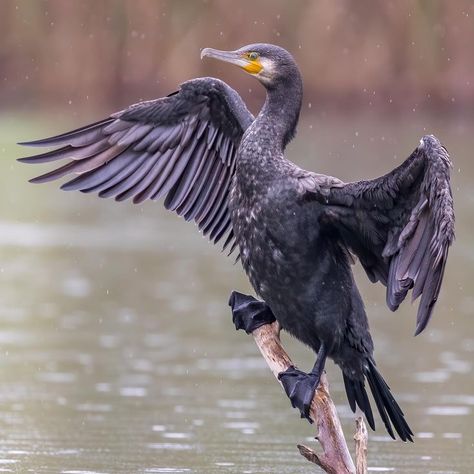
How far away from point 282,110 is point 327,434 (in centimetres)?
129

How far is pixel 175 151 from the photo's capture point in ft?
23.7

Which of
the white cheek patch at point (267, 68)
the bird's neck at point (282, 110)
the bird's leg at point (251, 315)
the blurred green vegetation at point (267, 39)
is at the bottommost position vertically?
the bird's leg at point (251, 315)

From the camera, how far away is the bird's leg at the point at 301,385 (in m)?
6.28

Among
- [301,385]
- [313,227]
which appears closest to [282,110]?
[313,227]

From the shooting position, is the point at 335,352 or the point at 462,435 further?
the point at 462,435

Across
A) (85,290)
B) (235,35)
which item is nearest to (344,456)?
(85,290)

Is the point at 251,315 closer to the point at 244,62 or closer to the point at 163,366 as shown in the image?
the point at 244,62

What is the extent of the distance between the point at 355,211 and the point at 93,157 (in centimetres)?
126

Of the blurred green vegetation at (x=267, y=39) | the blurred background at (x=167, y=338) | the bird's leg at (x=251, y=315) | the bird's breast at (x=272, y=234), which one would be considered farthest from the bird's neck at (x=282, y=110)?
the blurred green vegetation at (x=267, y=39)

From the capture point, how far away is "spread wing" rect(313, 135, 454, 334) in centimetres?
586

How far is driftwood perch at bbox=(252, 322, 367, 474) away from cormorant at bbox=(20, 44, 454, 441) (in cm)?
8

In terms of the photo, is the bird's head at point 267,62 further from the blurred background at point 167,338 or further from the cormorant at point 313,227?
the blurred background at point 167,338

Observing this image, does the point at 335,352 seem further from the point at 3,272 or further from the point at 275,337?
the point at 3,272

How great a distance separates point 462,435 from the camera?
8.10 m
